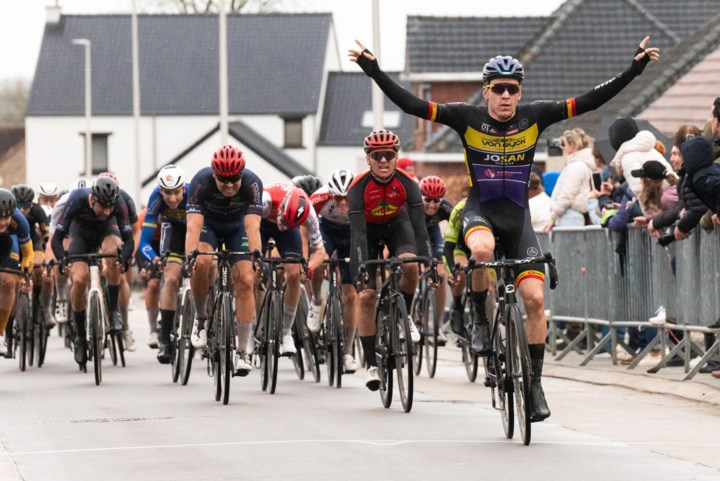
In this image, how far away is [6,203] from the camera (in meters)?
15.5

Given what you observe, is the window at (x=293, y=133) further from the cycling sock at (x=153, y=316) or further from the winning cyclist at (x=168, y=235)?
the winning cyclist at (x=168, y=235)

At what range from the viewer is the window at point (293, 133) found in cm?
8412

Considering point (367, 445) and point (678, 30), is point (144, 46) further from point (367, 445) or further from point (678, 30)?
point (367, 445)

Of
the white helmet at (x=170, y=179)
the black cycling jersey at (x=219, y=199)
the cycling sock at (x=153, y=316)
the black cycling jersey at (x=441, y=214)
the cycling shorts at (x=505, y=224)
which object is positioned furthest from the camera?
the cycling sock at (x=153, y=316)

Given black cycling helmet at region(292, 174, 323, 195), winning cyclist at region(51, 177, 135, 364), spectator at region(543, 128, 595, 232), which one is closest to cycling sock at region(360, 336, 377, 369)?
winning cyclist at region(51, 177, 135, 364)

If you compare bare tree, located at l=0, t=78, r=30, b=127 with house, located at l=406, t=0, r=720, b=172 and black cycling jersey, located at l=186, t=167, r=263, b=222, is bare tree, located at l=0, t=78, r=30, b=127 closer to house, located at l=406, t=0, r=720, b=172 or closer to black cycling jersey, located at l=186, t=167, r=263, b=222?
house, located at l=406, t=0, r=720, b=172

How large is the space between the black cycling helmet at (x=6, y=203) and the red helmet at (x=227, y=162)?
247cm

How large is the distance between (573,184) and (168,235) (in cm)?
454

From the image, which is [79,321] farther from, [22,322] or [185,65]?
[185,65]

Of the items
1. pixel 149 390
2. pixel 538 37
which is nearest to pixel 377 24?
pixel 149 390

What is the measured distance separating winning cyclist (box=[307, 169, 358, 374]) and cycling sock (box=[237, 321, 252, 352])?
1.52m

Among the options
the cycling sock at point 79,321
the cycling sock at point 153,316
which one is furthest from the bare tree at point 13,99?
the cycling sock at point 79,321

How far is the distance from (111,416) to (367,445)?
9.27ft

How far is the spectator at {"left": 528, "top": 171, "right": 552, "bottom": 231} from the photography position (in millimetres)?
19562
